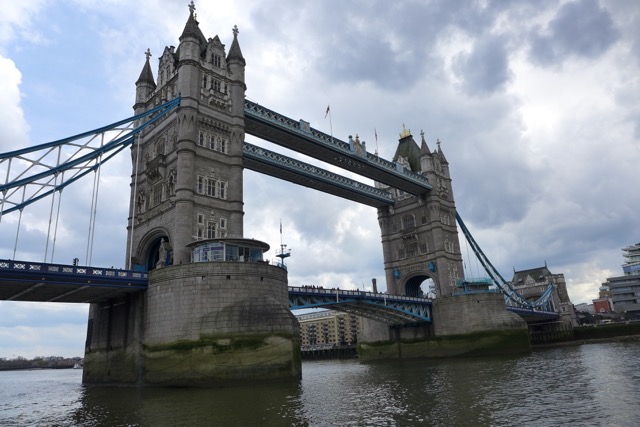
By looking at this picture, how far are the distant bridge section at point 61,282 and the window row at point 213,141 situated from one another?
47.4 ft

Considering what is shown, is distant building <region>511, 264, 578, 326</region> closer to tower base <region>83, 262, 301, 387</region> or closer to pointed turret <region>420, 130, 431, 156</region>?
pointed turret <region>420, 130, 431, 156</region>

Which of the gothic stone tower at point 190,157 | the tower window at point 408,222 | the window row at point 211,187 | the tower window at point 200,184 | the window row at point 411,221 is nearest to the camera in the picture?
the gothic stone tower at point 190,157

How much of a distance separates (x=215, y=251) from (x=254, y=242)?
3548 millimetres

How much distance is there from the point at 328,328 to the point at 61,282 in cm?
15881

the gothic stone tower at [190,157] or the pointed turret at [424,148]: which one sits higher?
the pointed turret at [424,148]

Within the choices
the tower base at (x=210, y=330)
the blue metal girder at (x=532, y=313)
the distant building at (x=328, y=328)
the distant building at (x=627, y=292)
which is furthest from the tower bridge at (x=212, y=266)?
the distant building at (x=328, y=328)

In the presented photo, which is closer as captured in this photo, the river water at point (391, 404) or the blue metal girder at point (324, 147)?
the river water at point (391, 404)

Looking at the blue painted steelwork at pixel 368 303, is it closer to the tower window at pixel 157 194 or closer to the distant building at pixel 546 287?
the tower window at pixel 157 194

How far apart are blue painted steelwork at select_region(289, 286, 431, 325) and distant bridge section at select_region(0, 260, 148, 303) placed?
18.0 metres

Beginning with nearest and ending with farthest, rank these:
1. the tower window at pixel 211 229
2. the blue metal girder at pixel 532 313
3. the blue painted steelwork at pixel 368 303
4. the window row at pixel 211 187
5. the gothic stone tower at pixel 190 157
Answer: the gothic stone tower at pixel 190 157 < the tower window at pixel 211 229 < the window row at pixel 211 187 < the blue painted steelwork at pixel 368 303 < the blue metal girder at pixel 532 313

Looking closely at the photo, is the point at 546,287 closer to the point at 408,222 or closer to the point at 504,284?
the point at 504,284

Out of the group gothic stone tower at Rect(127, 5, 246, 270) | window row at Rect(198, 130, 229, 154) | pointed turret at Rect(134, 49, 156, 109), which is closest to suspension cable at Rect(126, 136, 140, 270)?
gothic stone tower at Rect(127, 5, 246, 270)

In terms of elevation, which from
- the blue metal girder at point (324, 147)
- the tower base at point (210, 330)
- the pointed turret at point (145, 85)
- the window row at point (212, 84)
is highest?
the pointed turret at point (145, 85)

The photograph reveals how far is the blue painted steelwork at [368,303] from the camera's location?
2076 inches
